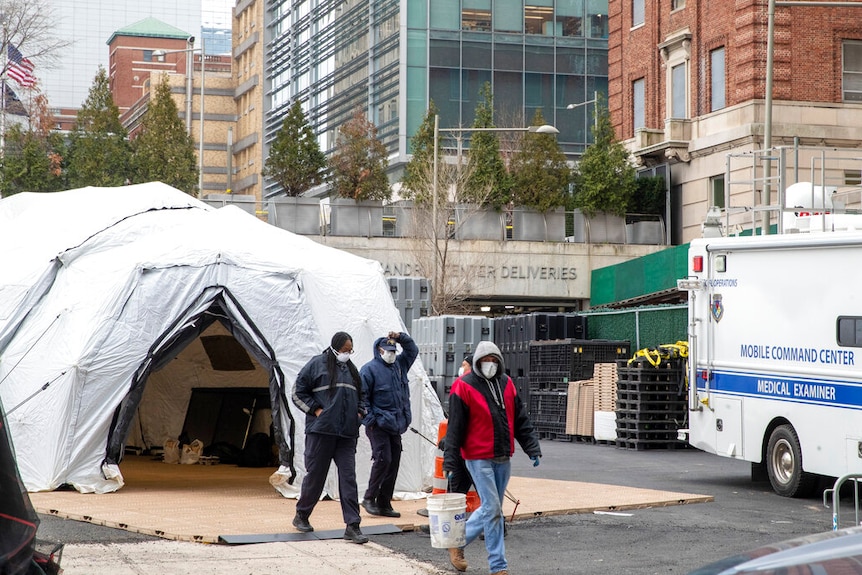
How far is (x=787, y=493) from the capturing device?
51.2ft

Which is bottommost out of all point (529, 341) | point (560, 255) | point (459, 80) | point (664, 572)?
point (664, 572)

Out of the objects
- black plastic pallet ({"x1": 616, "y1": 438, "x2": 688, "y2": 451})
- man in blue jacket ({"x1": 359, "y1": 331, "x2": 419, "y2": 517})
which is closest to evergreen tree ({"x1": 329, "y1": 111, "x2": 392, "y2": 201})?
black plastic pallet ({"x1": 616, "y1": 438, "x2": 688, "y2": 451})

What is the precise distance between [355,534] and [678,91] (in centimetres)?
3381

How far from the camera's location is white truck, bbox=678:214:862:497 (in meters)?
14.5

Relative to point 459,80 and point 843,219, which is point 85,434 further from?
point 459,80

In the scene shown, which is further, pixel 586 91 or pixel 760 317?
pixel 586 91

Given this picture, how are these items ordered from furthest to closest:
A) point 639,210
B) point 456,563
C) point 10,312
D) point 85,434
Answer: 1. point 639,210
2. point 10,312
3. point 85,434
4. point 456,563

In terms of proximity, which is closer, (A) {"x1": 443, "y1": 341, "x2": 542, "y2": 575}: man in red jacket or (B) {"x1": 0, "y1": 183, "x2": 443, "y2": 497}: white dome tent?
(A) {"x1": 443, "y1": 341, "x2": 542, "y2": 575}: man in red jacket

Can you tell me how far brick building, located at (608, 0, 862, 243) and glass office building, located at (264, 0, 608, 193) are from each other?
833 cm

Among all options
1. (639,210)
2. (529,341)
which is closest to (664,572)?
(529,341)

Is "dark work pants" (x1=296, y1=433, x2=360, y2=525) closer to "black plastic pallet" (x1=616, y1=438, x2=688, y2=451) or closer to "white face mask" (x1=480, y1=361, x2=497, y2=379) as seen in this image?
"white face mask" (x1=480, y1=361, x2=497, y2=379)

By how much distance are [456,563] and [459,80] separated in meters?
44.6

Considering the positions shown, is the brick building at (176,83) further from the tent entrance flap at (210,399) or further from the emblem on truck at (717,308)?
the emblem on truck at (717,308)

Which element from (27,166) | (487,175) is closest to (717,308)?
(487,175)
